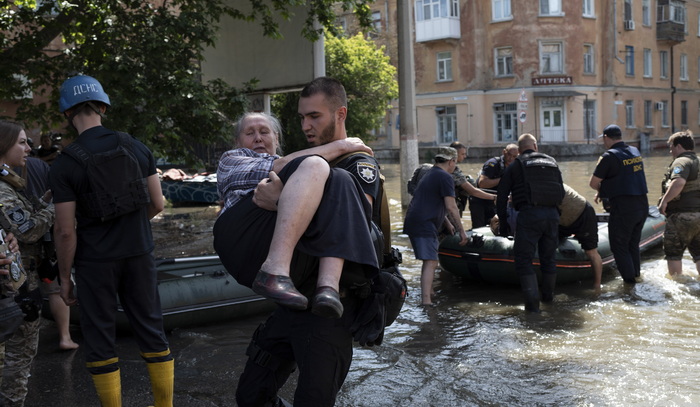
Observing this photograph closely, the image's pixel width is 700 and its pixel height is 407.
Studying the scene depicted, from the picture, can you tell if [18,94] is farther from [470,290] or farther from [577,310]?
[577,310]

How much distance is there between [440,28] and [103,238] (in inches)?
1657

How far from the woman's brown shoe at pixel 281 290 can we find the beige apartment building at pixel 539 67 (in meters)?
39.3

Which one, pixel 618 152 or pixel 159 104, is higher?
pixel 159 104

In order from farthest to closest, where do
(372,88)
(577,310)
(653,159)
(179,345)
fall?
(653,159)
(372,88)
(577,310)
(179,345)

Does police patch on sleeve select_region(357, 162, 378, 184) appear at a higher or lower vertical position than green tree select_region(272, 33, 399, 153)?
lower

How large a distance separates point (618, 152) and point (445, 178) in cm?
230

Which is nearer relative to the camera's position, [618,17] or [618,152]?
[618,152]

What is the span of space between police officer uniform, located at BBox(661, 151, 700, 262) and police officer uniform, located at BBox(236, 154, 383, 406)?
6565 mm

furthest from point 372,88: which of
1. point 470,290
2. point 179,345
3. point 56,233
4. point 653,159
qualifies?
point 56,233

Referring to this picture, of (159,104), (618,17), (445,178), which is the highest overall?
(618,17)

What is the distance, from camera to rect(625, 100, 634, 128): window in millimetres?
44656

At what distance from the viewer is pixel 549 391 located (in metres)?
5.08

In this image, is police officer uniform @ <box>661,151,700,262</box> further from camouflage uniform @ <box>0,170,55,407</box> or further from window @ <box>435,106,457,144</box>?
window @ <box>435,106,457,144</box>

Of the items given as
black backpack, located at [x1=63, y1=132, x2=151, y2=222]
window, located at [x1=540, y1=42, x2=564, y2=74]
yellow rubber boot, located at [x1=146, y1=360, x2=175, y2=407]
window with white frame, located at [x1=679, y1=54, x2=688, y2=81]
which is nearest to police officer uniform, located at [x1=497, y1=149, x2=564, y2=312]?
yellow rubber boot, located at [x1=146, y1=360, x2=175, y2=407]
